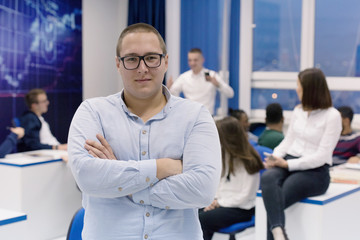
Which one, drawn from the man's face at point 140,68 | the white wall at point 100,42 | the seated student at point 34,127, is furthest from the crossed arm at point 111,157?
the white wall at point 100,42

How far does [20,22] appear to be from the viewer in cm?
667

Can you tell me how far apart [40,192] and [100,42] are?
4053 millimetres

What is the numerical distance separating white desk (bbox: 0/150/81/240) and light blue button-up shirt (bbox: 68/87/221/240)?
2951mm

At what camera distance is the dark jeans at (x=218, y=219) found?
11.2 ft

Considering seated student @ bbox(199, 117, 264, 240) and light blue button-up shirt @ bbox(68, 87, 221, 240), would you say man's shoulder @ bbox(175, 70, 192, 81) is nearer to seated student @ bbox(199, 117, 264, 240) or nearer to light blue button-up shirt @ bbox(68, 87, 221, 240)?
seated student @ bbox(199, 117, 264, 240)

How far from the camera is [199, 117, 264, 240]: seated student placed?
351 centimetres

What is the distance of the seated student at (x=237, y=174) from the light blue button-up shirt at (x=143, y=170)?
194cm

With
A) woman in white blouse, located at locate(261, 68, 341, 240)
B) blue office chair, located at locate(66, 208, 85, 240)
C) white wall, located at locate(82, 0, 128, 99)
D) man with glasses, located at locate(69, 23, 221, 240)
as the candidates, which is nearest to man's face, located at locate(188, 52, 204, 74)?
white wall, located at locate(82, 0, 128, 99)

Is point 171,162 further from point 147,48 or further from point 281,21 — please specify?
point 281,21

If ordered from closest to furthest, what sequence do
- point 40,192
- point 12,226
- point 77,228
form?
point 77,228, point 12,226, point 40,192

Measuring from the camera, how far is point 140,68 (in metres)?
1.56

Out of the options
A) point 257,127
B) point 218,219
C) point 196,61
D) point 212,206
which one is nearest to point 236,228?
point 218,219

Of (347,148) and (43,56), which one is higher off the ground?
(43,56)

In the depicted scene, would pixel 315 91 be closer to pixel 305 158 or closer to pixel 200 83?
pixel 305 158
